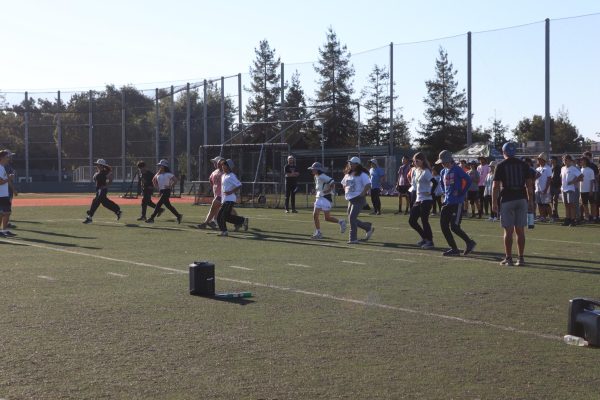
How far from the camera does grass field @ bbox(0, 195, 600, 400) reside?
19.9ft

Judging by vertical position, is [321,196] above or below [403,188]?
below

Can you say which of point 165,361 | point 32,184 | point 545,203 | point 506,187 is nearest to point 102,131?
point 32,184

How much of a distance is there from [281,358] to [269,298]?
3.17 m

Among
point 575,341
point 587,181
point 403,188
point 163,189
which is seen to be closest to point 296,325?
point 575,341

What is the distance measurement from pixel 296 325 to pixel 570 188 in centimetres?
1675

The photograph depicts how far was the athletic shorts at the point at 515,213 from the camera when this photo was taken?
1319cm

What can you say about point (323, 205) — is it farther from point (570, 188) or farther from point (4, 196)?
point (570, 188)

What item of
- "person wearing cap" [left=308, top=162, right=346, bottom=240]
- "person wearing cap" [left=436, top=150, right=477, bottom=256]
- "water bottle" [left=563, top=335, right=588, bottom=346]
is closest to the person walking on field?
"person wearing cap" [left=436, top=150, right=477, bottom=256]

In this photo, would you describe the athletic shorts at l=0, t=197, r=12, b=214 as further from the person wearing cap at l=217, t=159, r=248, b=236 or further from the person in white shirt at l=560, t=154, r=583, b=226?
the person in white shirt at l=560, t=154, r=583, b=226

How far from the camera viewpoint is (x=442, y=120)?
66.4 metres

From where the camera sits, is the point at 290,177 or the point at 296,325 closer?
the point at 296,325

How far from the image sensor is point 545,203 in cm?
2484

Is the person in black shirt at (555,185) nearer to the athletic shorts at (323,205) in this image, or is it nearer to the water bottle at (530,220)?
the athletic shorts at (323,205)

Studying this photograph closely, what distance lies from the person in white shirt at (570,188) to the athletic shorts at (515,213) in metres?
10.7
